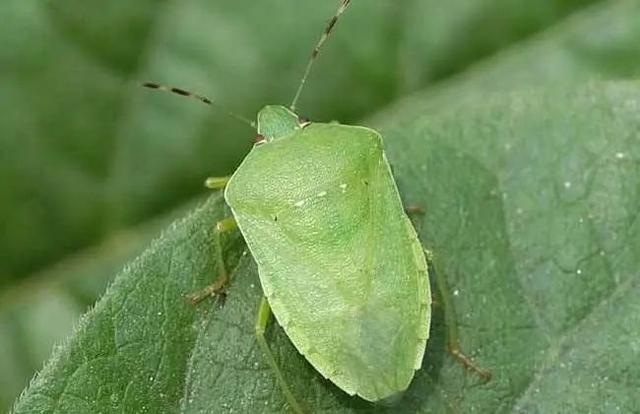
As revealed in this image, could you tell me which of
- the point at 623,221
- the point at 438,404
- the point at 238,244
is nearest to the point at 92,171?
the point at 238,244

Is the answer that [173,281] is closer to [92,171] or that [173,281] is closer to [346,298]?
[346,298]

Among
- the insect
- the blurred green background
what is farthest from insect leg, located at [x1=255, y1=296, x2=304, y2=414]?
the blurred green background

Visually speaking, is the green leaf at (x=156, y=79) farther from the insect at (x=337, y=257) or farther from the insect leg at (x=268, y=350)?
the insect leg at (x=268, y=350)

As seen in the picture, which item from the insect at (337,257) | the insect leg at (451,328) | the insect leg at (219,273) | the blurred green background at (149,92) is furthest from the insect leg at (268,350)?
the blurred green background at (149,92)

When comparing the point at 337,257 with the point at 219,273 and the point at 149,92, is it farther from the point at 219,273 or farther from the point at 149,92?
the point at 149,92

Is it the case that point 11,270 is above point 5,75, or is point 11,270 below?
below

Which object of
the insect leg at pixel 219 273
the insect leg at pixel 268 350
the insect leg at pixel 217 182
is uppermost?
the insect leg at pixel 219 273

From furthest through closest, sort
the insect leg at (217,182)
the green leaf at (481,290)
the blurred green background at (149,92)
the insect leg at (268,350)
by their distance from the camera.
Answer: the blurred green background at (149,92)
the insect leg at (217,182)
the insect leg at (268,350)
the green leaf at (481,290)
